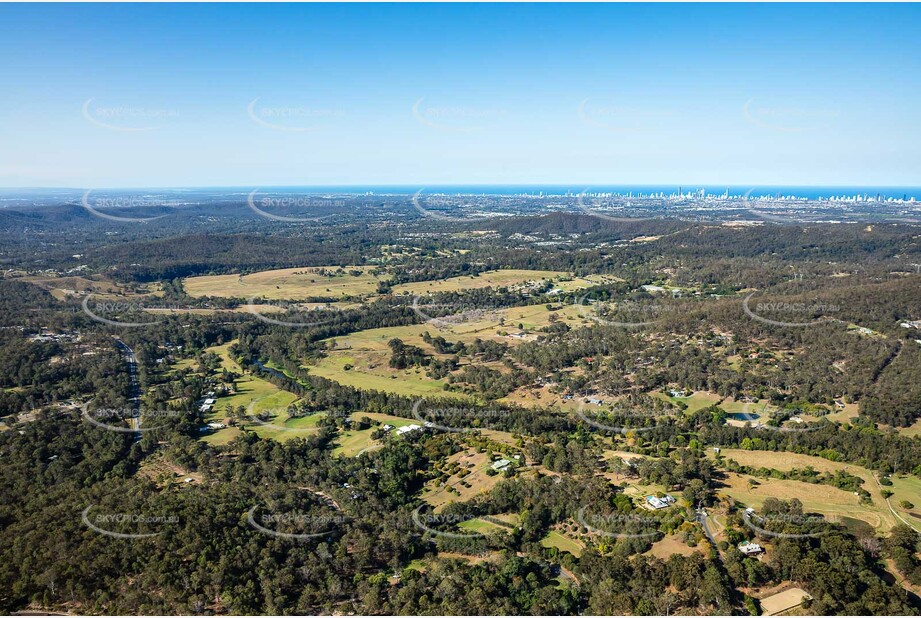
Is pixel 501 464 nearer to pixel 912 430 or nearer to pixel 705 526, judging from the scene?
pixel 705 526

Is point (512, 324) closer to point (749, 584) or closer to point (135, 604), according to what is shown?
point (749, 584)
